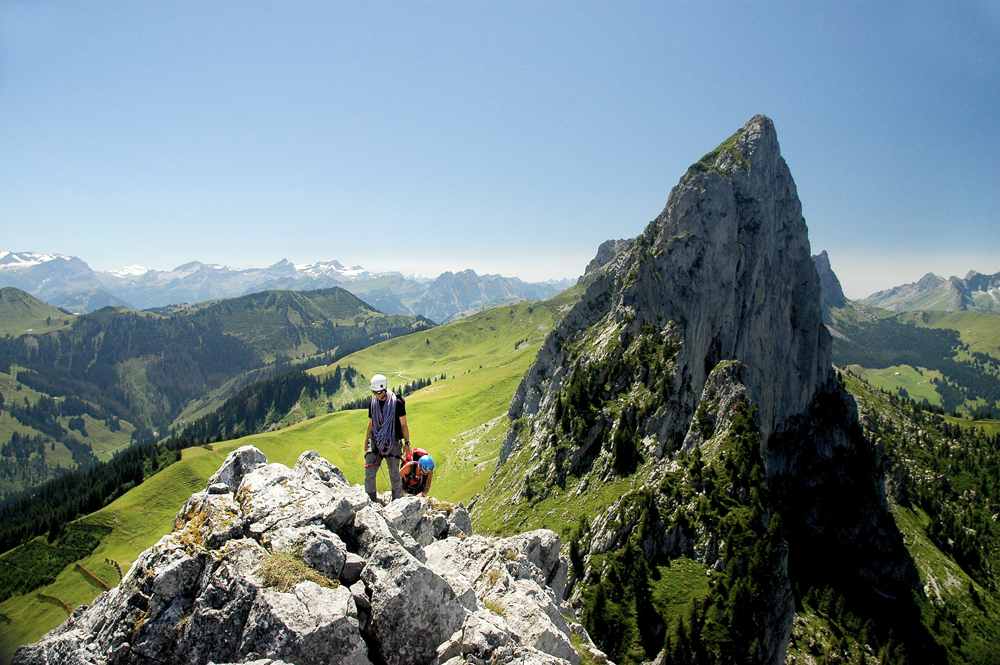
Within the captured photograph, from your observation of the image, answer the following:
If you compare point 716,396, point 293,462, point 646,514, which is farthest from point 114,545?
point 716,396

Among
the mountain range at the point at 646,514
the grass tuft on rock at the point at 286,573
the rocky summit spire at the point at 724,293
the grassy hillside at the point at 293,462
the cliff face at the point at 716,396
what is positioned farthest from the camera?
the grassy hillside at the point at 293,462

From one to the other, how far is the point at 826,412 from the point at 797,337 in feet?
68.5

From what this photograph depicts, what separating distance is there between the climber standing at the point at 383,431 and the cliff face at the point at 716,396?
1368 inches

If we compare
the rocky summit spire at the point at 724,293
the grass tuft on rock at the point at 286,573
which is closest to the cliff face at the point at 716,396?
the rocky summit spire at the point at 724,293

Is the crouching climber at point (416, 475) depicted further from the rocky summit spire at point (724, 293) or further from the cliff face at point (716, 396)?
the rocky summit spire at point (724, 293)

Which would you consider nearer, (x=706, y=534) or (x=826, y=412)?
(x=706, y=534)

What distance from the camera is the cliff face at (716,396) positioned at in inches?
1940

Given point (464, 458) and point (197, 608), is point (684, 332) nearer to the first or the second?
point (197, 608)

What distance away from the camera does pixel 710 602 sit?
4031 cm

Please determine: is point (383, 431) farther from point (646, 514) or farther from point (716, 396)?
point (716, 396)

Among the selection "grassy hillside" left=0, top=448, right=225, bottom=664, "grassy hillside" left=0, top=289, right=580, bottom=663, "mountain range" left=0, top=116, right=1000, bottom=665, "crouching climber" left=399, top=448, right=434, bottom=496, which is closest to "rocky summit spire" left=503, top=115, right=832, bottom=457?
"mountain range" left=0, top=116, right=1000, bottom=665

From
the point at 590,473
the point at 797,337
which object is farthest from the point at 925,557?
the point at 590,473

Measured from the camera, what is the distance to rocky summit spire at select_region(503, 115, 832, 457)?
250 ft

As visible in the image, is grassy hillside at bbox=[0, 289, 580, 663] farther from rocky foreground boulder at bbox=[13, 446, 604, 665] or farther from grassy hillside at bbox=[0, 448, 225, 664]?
rocky foreground boulder at bbox=[13, 446, 604, 665]
